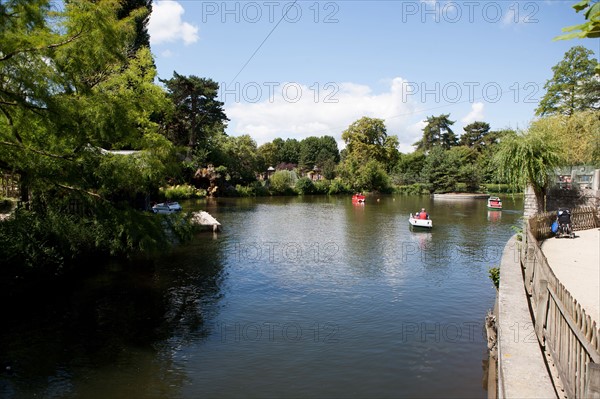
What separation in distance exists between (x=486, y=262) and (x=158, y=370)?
16.3 meters

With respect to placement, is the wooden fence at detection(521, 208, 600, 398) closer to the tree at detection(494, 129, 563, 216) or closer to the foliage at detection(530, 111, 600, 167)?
the tree at detection(494, 129, 563, 216)

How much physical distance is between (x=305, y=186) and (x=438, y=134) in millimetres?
41489

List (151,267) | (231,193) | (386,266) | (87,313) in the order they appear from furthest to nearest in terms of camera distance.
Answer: (231,193), (386,266), (151,267), (87,313)

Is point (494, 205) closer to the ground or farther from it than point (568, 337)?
farther from it

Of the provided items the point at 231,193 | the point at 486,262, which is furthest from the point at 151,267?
the point at 231,193

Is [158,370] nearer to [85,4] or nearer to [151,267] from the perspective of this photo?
[85,4]

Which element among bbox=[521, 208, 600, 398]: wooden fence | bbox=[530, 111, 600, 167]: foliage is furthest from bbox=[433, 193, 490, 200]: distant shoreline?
bbox=[521, 208, 600, 398]: wooden fence

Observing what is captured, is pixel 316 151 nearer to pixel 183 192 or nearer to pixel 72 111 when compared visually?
pixel 183 192

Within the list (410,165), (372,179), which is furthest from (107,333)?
(410,165)

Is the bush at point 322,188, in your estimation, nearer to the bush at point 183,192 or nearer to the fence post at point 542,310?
the bush at point 183,192

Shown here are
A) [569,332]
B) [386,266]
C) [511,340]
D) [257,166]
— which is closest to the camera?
[569,332]

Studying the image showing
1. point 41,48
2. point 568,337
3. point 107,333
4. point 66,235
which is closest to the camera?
point 568,337

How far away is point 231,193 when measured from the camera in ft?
209

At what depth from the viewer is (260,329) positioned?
12.3 m
